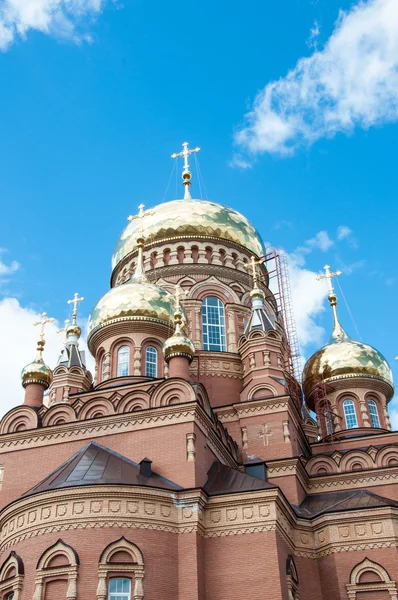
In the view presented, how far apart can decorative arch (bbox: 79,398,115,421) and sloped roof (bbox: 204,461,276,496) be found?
2579 millimetres

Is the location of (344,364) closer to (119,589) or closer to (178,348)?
(178,348)

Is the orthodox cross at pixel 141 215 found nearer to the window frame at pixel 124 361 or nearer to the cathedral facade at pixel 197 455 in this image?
the cathedral facade at pixel 197 455

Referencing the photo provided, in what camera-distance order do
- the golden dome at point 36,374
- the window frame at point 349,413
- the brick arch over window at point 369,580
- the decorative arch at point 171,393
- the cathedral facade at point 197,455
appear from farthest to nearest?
the window frame at point 349,413 < the golden dome at point 36,374 < the decorative arch at point 171,393 < the brick arch over window at point 369,580 < the cathedral facade at point 197,455

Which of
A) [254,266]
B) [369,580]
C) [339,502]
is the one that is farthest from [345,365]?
[369,580]

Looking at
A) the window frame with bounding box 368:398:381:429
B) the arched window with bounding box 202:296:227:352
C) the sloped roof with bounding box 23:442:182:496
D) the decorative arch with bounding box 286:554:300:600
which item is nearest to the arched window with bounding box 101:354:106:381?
the arched window with bounding box 202:296:227:352

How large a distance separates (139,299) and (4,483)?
576cm

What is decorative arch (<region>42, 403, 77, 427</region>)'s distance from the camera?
51.0ft

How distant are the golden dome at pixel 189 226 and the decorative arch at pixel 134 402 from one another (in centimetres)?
859

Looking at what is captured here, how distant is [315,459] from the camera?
1770cm

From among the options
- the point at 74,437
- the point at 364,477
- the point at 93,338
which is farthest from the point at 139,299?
the point at 364,477

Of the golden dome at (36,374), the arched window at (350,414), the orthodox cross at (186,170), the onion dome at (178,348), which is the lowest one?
the onion dome at (178,348)

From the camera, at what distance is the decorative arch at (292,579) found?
42.0ft

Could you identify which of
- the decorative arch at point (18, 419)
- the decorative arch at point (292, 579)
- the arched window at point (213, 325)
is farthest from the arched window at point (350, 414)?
the decorative arch at point (18, 419)

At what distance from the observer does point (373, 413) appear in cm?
2044
